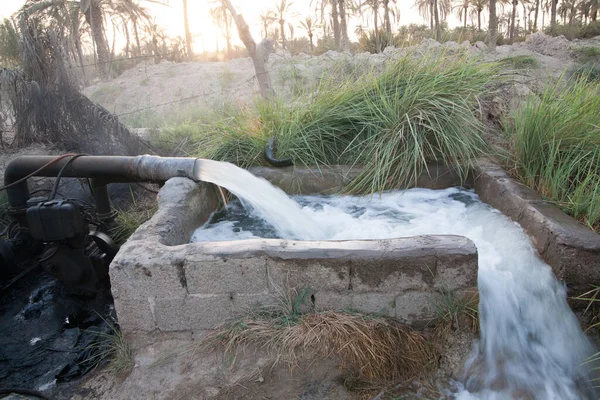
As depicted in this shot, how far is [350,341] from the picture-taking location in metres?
2.34

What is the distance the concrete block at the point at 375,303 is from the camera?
2.49 m

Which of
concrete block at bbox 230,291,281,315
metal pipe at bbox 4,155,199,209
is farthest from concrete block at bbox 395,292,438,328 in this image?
metal pipe at bbox 4,155,199,209

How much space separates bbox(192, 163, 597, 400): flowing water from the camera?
2283mm

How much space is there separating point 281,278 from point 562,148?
2614 mm

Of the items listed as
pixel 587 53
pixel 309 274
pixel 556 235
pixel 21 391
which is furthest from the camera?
pixel 587 53

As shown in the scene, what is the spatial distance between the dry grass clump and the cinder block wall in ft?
0.30

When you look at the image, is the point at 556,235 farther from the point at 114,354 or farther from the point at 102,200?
the point at 102,200

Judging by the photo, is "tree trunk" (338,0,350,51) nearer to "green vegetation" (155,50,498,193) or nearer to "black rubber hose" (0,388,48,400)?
"green vegetation" (155,50,498,193)

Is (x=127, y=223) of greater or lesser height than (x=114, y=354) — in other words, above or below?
above

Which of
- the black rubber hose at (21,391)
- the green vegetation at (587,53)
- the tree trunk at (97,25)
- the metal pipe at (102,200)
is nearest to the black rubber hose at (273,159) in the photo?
the metal pipe at (102,200)

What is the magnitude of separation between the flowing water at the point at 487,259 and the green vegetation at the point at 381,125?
381 mm

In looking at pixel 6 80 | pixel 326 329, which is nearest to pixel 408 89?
pixel 326 329

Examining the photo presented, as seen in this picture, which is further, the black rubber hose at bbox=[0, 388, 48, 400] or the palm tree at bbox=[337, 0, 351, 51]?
the palm tree at bbox=[337, 0, 351, 51]

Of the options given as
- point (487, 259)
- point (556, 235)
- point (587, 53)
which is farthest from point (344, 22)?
point (556, 235)
